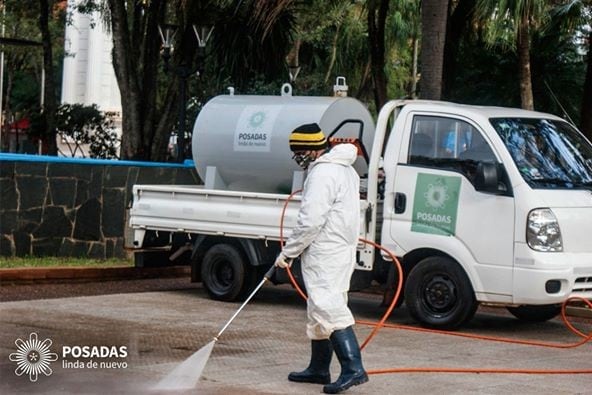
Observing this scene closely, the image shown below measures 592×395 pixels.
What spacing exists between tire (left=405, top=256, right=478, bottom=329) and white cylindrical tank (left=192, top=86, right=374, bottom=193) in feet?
5.64

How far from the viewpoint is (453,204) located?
11805 millimetres

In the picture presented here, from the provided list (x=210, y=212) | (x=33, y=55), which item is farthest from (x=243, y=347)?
(x=33, y=55)

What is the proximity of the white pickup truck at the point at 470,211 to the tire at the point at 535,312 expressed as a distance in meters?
0.02

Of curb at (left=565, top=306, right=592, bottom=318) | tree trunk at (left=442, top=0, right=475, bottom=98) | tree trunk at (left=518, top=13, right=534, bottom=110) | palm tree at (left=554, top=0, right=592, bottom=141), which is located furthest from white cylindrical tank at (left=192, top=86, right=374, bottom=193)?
tree trunk at (left=442, top=0, right=475, bottom=98)

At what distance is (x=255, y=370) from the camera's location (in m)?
9.16

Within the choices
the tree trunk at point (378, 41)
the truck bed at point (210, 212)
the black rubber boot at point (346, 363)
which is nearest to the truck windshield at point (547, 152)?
the truck bed at point (210, 212)

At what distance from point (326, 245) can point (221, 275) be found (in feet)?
18.6

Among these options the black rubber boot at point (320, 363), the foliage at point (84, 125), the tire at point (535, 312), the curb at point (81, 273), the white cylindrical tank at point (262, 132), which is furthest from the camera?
the foliage at point (84, 125)

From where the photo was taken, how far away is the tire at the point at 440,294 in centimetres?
1171

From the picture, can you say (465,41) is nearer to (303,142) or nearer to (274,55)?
(274,55)

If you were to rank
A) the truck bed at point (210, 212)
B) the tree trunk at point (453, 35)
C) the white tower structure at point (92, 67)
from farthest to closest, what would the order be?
1. the white tower structure at point (92, 67)
2. the tree trunk at point (453, 35)
3. the truck bed at point (210, 212)

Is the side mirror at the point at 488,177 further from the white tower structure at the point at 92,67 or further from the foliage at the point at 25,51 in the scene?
the white tower structure at the point at 92,67

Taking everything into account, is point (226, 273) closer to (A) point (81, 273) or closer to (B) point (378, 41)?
(A) point (81, 273)

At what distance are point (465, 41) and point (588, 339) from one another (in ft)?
34.5
